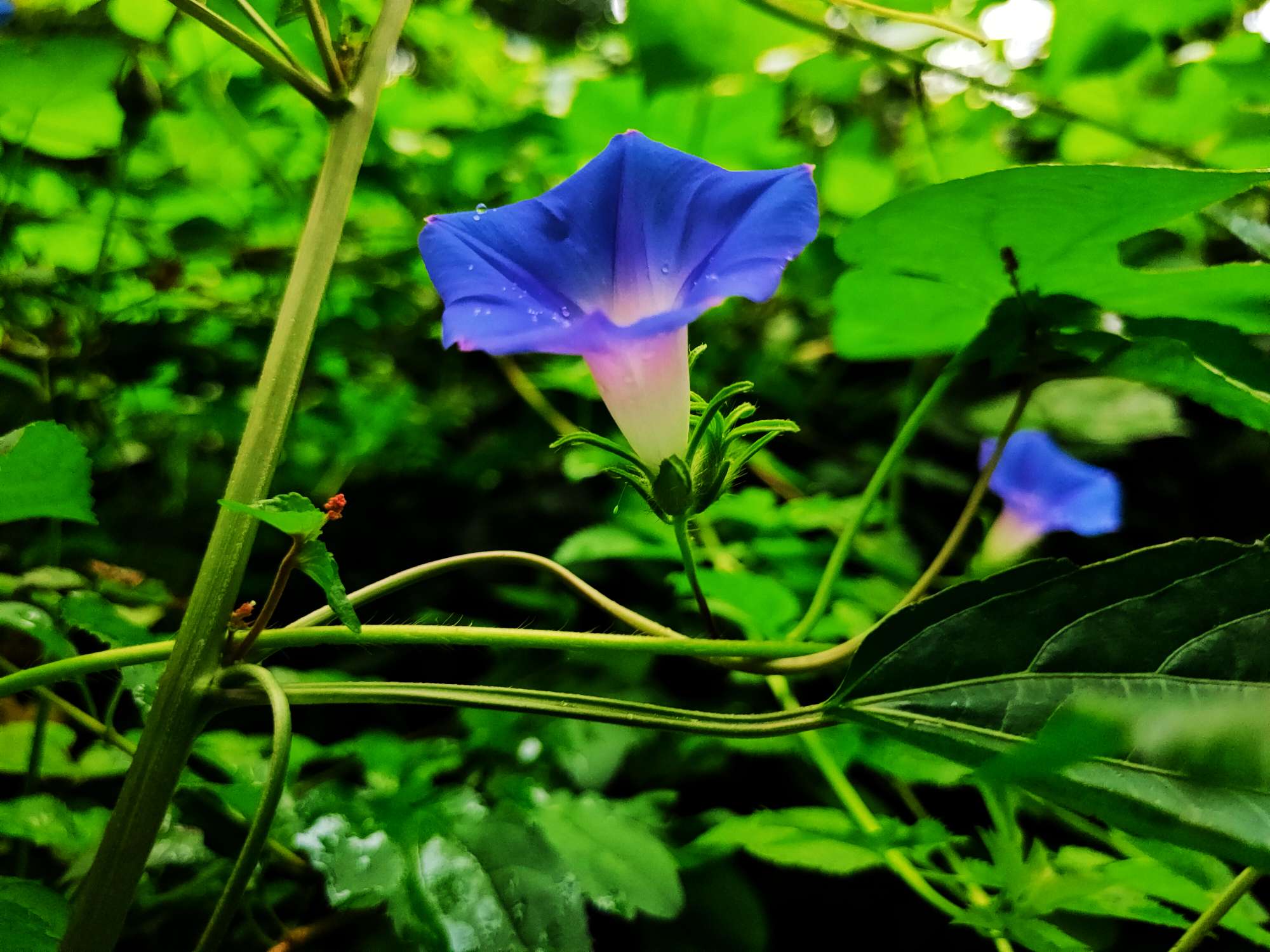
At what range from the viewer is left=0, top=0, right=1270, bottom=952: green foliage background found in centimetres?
54

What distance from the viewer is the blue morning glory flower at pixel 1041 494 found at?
1.07m

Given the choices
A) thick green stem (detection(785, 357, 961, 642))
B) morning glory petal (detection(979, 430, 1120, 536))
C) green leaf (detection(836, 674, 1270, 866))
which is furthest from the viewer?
morning glory petal (detection(979, 430, 1120, 536))

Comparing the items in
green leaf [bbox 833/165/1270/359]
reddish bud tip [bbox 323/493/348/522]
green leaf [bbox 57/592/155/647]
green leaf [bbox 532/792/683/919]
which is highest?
green leaf [bbox 833/165/1270/359]

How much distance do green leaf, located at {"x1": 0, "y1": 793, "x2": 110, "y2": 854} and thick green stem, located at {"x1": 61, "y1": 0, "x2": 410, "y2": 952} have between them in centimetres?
13

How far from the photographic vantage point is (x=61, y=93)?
2.32 ft

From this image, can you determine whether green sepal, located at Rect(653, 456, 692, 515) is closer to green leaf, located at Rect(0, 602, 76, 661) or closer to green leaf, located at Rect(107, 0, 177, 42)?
green leaf, located at Rect(0, 602, 76, 661)

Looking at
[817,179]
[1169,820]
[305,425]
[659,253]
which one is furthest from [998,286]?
[305,425]

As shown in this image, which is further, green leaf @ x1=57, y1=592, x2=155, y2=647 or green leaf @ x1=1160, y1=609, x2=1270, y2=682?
green leaf @ x1=57, y1=592, x2=155, y2=647

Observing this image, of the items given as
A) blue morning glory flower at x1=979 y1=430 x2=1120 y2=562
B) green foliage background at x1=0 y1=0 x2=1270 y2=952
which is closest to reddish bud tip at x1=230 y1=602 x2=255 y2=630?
green foliage background at x1=0 y1=0 x2=1270 y2=952

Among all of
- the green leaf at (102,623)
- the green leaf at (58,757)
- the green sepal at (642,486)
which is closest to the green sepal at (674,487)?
the green sepal at (642,486)

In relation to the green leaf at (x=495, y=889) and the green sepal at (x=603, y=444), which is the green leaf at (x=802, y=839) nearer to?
the green leaf at (x=495, y=889)

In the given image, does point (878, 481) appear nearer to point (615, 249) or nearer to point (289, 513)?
point (615, 249)

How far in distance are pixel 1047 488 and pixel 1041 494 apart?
0.04ft

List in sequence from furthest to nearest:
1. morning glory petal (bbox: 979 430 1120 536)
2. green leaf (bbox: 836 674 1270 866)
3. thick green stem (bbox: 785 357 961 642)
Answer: morning glory petal (bbox: 979 430 1120 536), thick green stem (bbox: 785 357 961 642), green leaf (bbox: 836 674 1270 866)
